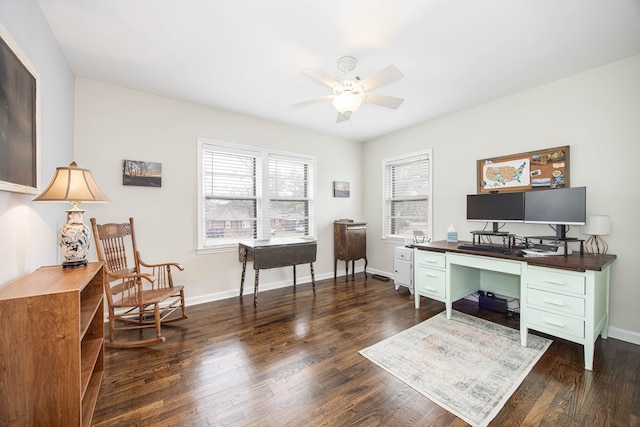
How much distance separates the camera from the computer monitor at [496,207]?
8.90ft

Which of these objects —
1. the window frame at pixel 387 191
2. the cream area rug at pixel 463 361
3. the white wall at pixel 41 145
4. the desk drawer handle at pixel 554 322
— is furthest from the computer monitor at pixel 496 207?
the white wall at pixel 41 145

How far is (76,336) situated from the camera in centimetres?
119

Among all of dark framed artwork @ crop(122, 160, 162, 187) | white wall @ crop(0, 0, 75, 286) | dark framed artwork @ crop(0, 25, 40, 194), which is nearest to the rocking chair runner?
white wall @ crop(0, 0, 75, 286)

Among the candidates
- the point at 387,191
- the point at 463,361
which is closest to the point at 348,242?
the point at 387,191

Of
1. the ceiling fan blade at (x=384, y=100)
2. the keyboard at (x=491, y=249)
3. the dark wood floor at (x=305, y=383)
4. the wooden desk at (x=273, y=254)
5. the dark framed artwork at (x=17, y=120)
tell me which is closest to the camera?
the dark framed artwork at (x=17, y=120)

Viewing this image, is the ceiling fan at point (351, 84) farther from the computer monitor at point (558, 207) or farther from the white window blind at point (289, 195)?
the white window blind at point (289, 195)

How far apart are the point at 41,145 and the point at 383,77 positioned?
7.91 ft

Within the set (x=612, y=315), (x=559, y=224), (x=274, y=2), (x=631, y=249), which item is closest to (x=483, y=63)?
(x=559, y=224)

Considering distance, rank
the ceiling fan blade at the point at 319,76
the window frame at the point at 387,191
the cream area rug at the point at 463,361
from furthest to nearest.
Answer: the window frame at the point at 387,191, the ceiling fan blade at the point at 319,76, the cream area rug at the point at 463,361

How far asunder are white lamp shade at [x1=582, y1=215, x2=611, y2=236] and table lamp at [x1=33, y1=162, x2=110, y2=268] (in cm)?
389

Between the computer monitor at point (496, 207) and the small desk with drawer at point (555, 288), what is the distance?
1.98ft

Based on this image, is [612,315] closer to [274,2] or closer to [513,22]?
[513,22]

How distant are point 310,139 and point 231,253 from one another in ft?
7.28

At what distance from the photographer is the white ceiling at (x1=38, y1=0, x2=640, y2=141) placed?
1.74 meters
